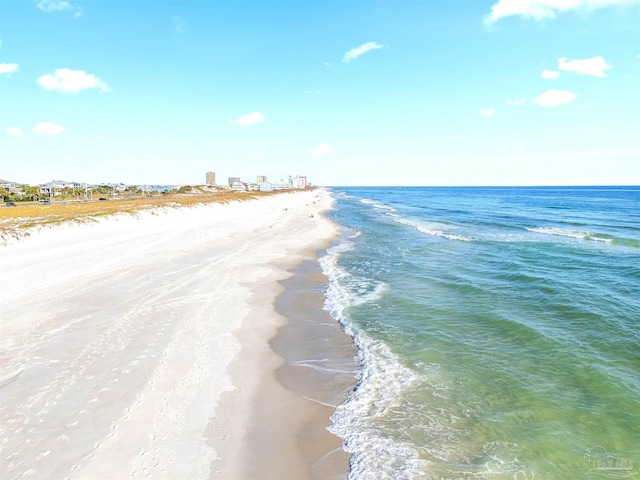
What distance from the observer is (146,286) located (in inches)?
568

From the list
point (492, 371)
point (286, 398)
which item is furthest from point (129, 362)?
point (492, 371)

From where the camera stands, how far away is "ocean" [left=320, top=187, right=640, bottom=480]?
5910 millimetres

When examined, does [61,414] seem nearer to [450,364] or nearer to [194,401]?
[194,401]

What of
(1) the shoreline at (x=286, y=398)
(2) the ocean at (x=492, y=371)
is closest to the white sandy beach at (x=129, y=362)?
(1) the shoreline at (x=286, y=398)

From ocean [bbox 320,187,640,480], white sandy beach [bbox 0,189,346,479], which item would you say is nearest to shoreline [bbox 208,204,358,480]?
white sandy beach [bbox 0,189,346,479]

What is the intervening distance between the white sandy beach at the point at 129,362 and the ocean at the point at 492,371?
5.42 feet

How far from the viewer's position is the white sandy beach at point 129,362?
18.1ft

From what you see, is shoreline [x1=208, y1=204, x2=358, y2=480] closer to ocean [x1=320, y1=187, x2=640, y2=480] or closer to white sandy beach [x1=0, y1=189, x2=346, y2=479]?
white sandy beach [x1=0, y1=189, x2=346, y2=479]

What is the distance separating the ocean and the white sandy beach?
165cm

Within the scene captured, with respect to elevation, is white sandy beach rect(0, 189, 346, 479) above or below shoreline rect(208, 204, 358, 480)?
above

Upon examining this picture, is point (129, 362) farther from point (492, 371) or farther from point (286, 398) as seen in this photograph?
point (492, 371)

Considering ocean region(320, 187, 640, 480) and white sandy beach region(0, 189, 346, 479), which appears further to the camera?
ocean region(320, 187, 640, 480)

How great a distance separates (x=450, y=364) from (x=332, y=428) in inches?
161

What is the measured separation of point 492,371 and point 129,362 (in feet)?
30.2
